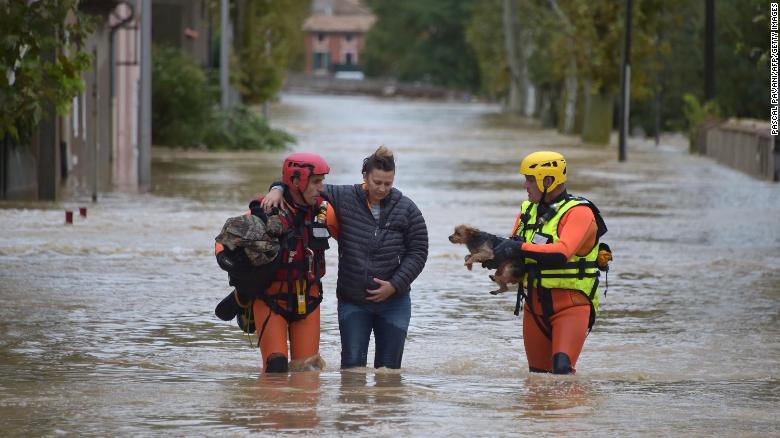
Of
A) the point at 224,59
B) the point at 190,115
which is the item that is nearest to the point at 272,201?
the point at 190,115

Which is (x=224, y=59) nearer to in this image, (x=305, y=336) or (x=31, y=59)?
(x=31, y=59)

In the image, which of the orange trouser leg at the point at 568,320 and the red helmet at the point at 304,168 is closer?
the red helmet at the point at 304,168

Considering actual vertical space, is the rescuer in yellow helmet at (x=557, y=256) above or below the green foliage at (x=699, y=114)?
above

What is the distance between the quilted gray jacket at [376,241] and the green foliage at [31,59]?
18.2 ft

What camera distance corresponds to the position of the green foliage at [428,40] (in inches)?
5094

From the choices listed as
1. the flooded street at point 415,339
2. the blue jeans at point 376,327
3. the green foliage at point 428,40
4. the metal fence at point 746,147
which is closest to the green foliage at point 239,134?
the metal fence at point 746,147

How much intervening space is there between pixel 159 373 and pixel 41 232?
9.67 meters

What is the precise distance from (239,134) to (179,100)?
2.56 meters

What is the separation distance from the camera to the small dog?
362 inches

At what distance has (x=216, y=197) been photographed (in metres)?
26.1

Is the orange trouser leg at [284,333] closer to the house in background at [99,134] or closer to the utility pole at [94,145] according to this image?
the house in background at [99,134]

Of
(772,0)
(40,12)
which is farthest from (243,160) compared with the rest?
(40,12)

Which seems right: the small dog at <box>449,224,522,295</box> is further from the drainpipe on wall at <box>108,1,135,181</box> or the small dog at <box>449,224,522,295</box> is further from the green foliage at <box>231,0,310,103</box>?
the green foliage at <box>231,0,310,103</box>

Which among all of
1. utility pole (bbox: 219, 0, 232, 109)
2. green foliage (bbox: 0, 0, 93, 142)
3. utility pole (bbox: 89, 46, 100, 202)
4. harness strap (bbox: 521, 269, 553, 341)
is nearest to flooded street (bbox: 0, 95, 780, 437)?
harness strap (bbox: 521, 269, 553, 341)
